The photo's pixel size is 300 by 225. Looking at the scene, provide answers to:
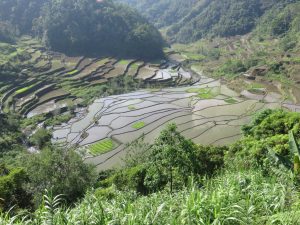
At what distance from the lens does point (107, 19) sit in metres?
71.3

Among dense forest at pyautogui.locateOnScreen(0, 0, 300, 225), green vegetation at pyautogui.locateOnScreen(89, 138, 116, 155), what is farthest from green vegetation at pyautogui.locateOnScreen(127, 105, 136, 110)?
green vegetation at pyautogui.locateOnScreen(89, 138, 116, 155)

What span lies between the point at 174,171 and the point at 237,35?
75200mm

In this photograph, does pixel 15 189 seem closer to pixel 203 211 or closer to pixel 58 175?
pixel 58 175

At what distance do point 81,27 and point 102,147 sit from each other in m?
46.8

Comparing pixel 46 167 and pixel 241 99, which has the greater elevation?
pixel 46 167

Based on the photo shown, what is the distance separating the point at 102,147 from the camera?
84.1 ft

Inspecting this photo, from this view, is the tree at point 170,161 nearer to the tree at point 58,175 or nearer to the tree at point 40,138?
the tree at point 58,175

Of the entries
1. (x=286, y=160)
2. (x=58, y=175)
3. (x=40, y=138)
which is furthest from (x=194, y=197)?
(x=40, y=138)

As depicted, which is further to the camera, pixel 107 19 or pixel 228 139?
pixel 107 19

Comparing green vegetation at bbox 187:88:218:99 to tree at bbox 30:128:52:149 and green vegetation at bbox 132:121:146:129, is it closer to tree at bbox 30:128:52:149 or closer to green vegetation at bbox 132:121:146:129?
green vegetation at bbox 132:121:146:129

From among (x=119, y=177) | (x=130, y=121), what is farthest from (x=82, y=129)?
(x=119, y=177)

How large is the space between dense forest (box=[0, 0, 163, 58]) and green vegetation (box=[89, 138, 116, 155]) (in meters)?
37.6

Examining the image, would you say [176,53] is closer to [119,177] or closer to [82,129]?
[82,129]

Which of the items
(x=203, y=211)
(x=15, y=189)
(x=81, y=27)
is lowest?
(x=15, y=189)
